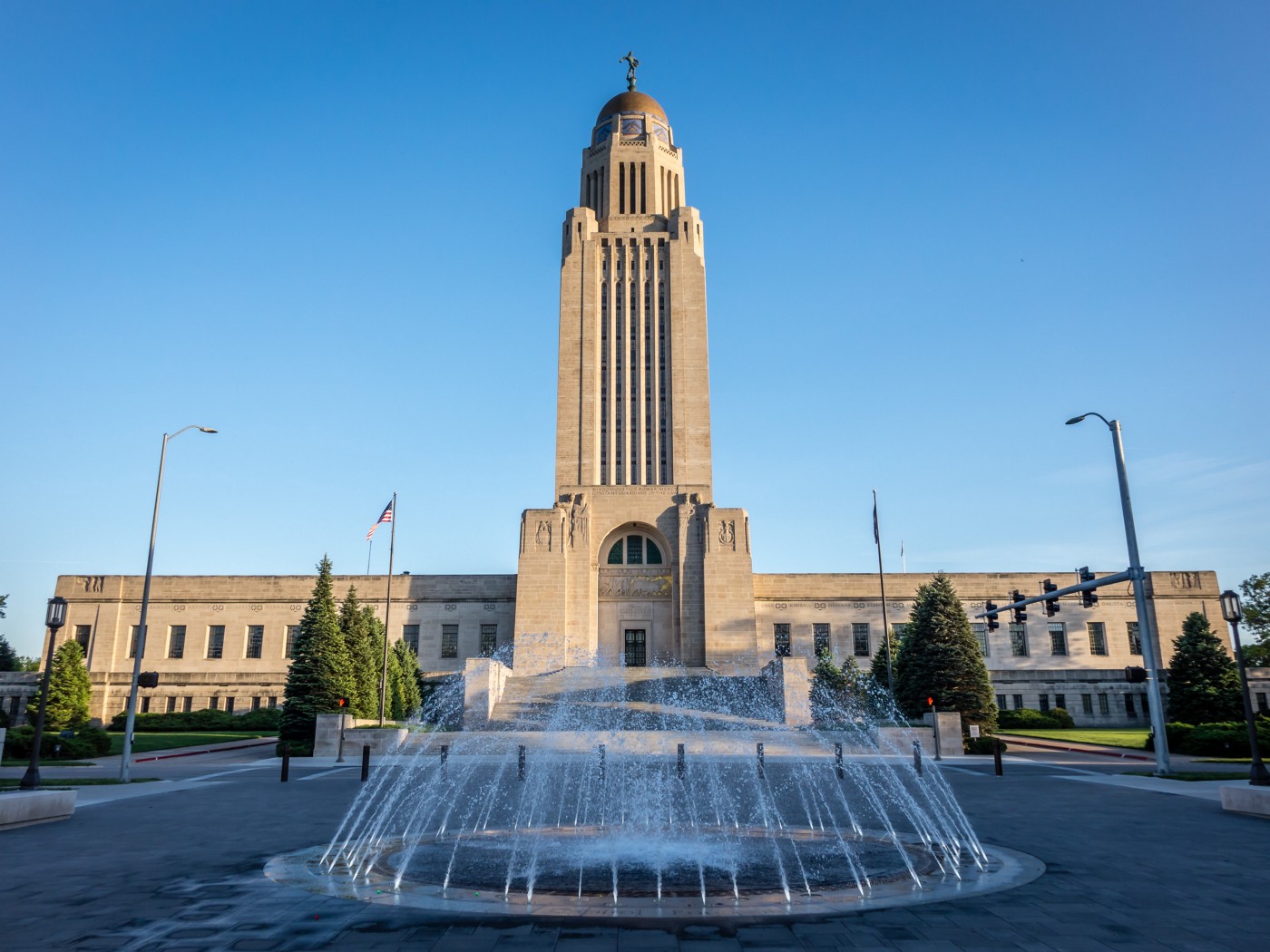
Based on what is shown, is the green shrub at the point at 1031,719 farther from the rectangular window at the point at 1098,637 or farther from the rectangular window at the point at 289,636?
the rectangular window at the point at 289,636

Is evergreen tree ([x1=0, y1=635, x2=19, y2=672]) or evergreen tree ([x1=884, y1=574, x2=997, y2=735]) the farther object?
evergreen tree ([x1=0, y1=635, x2=19, y2=672])

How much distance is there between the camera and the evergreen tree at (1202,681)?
38659mm

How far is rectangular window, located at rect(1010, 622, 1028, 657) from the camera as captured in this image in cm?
5459

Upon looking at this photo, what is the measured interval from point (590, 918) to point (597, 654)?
4084 centimetres

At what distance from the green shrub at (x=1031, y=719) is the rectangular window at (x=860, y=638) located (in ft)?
28.9

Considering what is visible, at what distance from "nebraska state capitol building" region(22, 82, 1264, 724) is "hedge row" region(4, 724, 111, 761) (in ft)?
68.2

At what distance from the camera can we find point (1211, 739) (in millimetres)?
29703

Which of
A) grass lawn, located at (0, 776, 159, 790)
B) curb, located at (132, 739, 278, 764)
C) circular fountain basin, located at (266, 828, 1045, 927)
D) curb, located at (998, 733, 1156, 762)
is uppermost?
circular fountain basin, located at (266, 828, 1045, 927)

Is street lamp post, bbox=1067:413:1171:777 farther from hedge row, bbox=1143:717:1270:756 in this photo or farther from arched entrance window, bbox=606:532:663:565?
arched entrance window, bbox=606:532:663:565

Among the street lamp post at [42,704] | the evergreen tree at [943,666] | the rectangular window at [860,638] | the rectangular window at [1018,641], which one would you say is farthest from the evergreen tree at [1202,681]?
the street lamp post at [42,704]

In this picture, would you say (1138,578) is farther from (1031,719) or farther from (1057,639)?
(1057,639)

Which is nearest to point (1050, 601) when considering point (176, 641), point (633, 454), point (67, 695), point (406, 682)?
point (633, 454)

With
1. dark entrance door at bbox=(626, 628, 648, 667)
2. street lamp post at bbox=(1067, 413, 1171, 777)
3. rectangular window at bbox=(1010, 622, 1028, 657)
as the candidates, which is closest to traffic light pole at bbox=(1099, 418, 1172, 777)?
street lamp post at bbox=(1067, 413, 1171, 777)

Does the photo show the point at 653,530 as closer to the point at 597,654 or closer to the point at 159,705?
the point at 597,654
